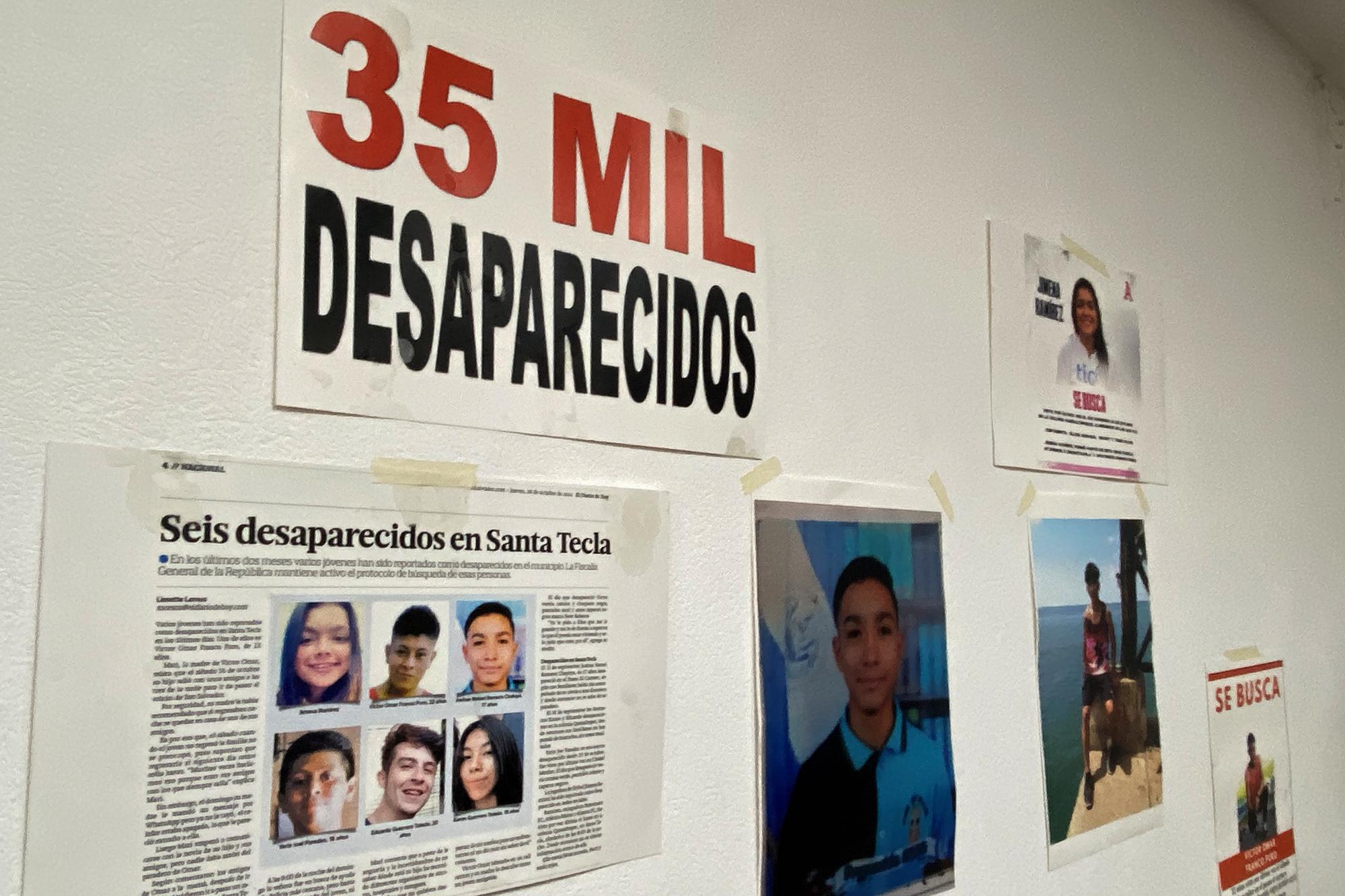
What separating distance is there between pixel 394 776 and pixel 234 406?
0.79ft

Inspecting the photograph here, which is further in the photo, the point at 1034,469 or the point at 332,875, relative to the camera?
the point at 1034,469

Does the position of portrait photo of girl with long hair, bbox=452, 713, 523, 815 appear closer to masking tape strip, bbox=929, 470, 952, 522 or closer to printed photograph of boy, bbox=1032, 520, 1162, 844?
masking tape strip, bbox=929, 470, 952, 522

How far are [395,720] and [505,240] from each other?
32cm

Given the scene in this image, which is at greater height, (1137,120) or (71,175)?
(1137,120)

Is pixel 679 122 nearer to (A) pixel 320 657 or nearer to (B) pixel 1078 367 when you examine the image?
(A) pixel 320 657

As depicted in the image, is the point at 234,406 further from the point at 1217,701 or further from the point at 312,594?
the point at 1217,701

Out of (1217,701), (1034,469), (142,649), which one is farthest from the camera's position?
(1217,701)

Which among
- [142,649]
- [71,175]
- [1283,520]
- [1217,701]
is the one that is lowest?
[1217,701]

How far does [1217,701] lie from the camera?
49.0 inches

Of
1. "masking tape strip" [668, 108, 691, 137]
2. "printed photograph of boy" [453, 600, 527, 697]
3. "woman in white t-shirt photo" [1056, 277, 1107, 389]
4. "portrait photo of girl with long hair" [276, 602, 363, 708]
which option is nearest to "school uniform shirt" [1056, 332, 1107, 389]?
"woman in white t-shirt photo" [1056, 277, 1107, 389]

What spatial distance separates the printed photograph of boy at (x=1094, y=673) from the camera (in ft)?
3.33

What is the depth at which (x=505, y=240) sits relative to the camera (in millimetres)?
637

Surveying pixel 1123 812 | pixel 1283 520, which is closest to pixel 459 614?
pixel 1123 812

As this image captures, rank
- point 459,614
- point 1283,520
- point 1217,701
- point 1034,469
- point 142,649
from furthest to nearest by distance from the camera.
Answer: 1. point 1283,520
2. point 1217,701
3. point 1034,469
4. point 459,614
5. point 142,649
